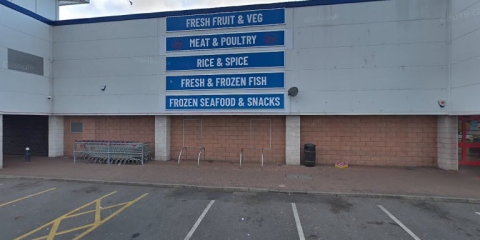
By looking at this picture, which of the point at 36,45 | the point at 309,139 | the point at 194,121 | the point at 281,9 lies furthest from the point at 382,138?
the point at 36,45

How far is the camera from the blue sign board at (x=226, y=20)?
10580mm

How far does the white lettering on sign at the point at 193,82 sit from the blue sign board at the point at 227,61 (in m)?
0.54

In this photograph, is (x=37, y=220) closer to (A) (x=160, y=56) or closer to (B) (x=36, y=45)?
(A) (x=160, y=56)

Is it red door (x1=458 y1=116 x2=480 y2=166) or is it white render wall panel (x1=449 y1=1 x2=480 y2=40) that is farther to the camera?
red door (x1=458 y1=116 x2=480 y2=166)

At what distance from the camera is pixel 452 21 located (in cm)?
915

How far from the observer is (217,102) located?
10953 millimetres

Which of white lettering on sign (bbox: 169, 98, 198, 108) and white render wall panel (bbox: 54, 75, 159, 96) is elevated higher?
white render wall panel (bbox: 54, 75, 159, 96)

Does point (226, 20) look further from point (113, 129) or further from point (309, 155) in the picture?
point (113, 129)

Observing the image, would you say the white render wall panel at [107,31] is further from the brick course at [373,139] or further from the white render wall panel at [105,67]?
the brick course at [373,139]

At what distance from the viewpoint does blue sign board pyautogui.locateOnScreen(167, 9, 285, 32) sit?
10.6 meters

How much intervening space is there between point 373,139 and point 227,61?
767 centimetres

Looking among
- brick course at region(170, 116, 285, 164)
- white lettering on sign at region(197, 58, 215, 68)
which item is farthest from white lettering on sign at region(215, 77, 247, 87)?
brick course at region(170, 116, 285, 164)

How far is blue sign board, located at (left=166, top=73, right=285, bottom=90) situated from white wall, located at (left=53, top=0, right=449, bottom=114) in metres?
0.36

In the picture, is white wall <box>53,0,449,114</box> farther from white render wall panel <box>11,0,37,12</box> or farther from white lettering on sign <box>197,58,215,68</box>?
white render wall panel <box>11,0,37,12</box>
